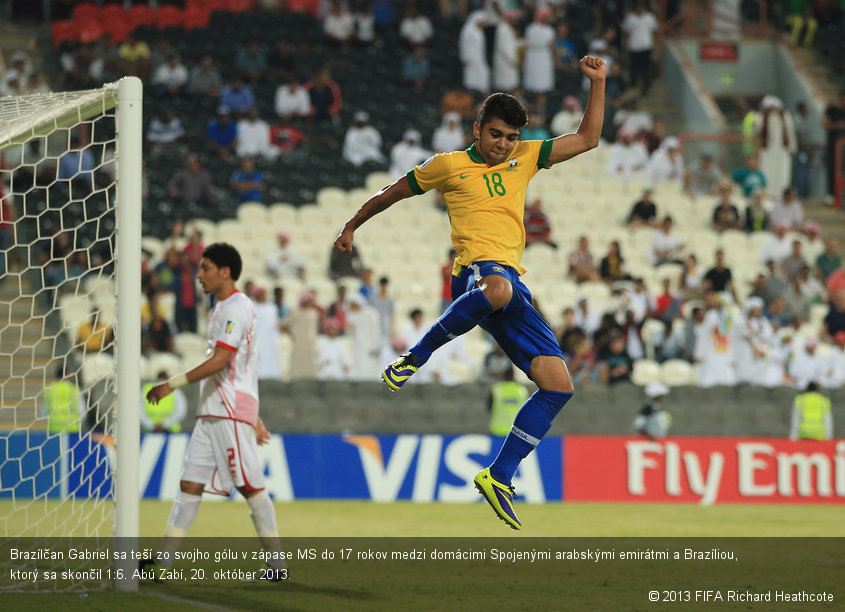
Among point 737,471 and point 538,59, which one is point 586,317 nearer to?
point 737,471

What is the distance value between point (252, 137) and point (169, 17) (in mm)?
4163

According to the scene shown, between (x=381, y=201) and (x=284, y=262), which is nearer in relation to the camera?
(x=381, y=201)

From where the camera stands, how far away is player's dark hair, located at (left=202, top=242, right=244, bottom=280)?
8.59 metres

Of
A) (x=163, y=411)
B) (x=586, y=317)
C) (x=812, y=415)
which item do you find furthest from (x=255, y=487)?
(x=586, y=317)

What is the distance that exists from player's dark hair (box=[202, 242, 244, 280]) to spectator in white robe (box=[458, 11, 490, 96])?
15754 millimetres

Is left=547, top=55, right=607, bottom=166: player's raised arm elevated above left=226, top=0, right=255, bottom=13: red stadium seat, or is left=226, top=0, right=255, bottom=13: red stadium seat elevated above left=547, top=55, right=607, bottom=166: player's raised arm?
left=226, top=0, right=255, bottom=13: red stadium seat

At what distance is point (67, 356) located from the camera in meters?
12.6

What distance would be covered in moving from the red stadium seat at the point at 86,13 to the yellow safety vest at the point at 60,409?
36.2ft

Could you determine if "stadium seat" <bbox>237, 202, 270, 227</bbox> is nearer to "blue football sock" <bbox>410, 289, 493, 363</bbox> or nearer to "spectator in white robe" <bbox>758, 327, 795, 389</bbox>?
"spectator in white robe" <bbox>758, 327, 795, 389</bbox>

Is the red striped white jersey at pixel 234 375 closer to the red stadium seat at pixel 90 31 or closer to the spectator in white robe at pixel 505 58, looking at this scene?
the spectator in white robe at pixel 505 58

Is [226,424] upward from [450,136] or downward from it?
downward

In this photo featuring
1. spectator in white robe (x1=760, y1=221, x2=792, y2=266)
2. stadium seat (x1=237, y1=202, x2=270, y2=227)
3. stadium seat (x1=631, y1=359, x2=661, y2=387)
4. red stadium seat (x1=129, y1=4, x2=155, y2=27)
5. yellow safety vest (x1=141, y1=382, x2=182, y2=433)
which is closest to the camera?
yellow safety vest (x1=141, y1=382, x2=182, y2=433)

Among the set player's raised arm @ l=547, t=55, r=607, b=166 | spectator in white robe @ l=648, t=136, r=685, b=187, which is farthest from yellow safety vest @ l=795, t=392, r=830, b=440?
player's raised arm @ l=547, t=55, r=607, b=166

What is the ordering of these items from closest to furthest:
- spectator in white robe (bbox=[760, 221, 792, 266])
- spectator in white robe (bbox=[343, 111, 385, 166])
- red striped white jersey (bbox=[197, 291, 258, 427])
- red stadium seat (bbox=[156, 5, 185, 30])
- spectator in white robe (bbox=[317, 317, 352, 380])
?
red striped white jersey (bbox=[197, 291, 258, 427]), spectator in white robe (bbox=[317, 317, 352, 380]), spectator in white robe (bbox=[760, 221, 792, 266]), spectator in white robe (bbox=[343, 111, 385, 166]), red stadium seat (bbox=[156, 5, 185, 30])
